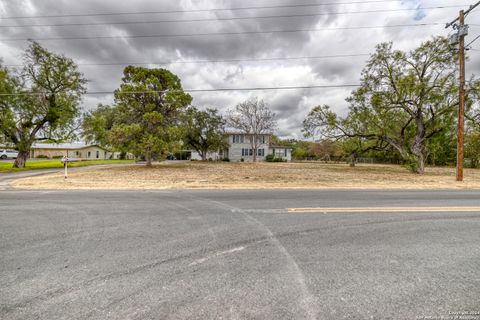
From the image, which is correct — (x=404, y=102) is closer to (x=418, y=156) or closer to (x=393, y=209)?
(x=418, y=156)

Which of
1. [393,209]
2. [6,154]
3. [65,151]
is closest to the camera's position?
[393,209]

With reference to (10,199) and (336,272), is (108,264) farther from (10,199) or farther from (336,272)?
(10,199)

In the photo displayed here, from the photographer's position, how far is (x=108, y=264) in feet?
8.96

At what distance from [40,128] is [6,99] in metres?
3.76

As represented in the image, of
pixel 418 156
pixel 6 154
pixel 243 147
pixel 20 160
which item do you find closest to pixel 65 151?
pixel 6 154

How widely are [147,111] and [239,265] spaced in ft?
66.5

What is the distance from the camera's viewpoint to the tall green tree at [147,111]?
1878cm

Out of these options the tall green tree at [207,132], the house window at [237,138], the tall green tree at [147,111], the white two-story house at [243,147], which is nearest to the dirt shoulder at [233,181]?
the tall green tree at [147,111]

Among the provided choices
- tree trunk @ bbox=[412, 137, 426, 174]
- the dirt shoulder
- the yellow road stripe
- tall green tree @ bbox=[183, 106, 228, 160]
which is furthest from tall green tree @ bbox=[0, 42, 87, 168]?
tree trunk @ bbox=[412, 137, 426, 174]

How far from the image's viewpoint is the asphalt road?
192cm

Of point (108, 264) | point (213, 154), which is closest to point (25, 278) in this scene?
point (108, 264)

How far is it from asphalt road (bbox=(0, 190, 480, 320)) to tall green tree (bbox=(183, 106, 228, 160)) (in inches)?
1269

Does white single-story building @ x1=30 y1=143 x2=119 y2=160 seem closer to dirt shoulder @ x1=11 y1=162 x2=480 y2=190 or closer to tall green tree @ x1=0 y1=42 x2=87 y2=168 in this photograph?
tall green tree @ x1=0 y1=42 x2=87 y2=168

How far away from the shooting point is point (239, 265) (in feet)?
8.86
